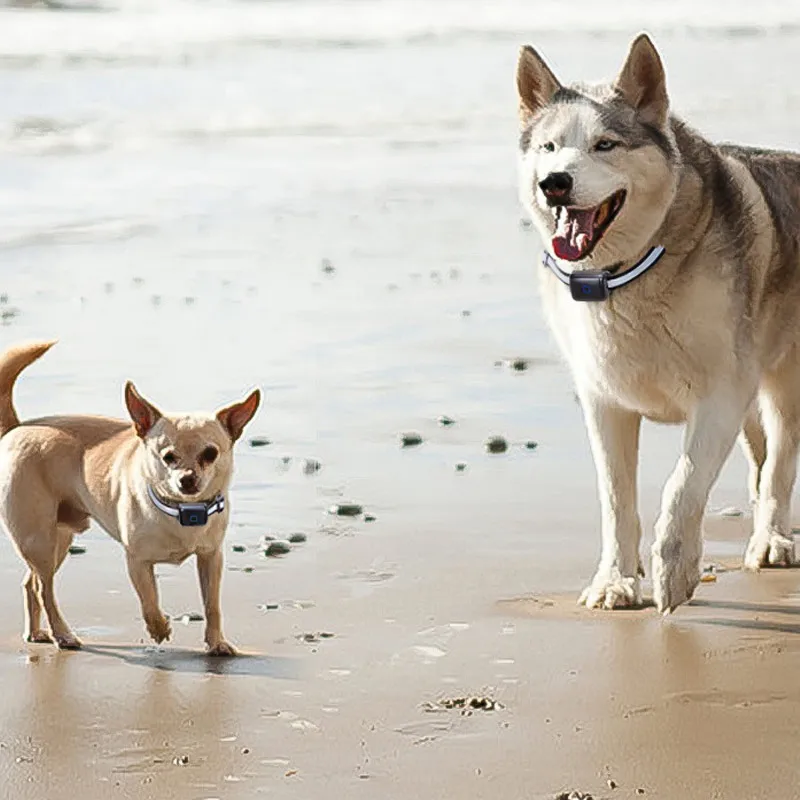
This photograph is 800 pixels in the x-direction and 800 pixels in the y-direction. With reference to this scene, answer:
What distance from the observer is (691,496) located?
18.7ft

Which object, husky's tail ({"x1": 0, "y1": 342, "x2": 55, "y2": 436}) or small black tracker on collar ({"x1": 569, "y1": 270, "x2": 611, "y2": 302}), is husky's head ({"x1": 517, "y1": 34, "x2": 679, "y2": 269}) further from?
husky's tail ({"x1": 0, "y1": 342, "x2": 55, "y2": 436})

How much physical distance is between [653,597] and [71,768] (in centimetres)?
211

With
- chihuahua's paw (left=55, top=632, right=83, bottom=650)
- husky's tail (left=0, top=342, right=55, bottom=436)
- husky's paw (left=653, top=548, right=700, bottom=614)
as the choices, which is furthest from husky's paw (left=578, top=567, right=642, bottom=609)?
husky's tail (left=0, top=342, right=55, bottom=436)

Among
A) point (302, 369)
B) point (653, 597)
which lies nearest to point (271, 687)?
point (653, 597)

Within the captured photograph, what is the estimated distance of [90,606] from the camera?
5832 mm

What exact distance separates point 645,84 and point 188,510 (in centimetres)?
174

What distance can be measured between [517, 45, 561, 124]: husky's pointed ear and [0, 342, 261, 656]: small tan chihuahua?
1206mm

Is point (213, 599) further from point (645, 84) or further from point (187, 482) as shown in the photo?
point (645, 84)

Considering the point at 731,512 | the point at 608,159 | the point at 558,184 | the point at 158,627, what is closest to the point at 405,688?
the point at 158,627

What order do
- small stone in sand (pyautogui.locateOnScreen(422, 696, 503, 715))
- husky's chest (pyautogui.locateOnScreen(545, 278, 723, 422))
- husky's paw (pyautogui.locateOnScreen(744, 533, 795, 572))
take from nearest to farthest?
small stone in sand (pyautogui.locateOnScreen(422, 696, 503, 715))
husky's chest (pyautogui.locateOnScreen(545, 278, 723, 422))
husky's paw (pyautogui.locateOnScreen(744, 533, 795, 572))

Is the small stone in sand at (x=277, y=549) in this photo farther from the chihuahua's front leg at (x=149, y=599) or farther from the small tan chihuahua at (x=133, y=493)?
the chihuahua's front leg at (x=149, y=599)

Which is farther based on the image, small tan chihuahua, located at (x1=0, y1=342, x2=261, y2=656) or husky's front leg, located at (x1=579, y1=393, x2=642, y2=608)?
husky's front leg, located at (x1=579, y1=393, x2=642, y2=608)

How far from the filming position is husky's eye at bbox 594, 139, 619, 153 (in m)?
5.63

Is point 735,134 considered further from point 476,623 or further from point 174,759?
point 174,759
